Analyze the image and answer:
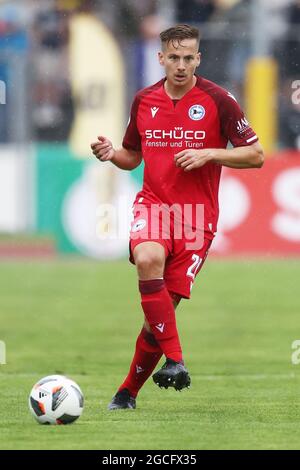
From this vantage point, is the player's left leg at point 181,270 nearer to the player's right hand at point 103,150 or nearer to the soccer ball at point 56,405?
the player's right hand at point 103,150

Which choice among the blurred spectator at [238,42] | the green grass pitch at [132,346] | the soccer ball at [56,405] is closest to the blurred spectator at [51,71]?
the green grass pitch at [132,346]

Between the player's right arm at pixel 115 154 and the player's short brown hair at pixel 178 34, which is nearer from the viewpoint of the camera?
the player's short brown hair at pixel 178 34

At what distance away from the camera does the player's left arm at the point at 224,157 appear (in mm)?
7959

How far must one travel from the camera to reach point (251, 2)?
19672 mm

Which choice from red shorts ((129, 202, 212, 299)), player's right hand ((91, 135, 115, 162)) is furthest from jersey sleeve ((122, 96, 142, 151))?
red shorts ((129, 202, 212, 299))

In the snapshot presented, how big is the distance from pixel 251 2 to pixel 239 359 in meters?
9.54

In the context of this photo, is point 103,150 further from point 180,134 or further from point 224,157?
point 224,157

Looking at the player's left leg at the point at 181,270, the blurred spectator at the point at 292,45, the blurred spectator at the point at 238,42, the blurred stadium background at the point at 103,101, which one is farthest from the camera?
the blurred spectator at the point at 292,45

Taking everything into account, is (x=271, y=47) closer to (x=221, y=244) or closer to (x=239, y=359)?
(x=221, y=244)

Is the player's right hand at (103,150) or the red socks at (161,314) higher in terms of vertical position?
the player's right hand at (103,150)

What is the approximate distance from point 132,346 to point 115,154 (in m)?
3.65

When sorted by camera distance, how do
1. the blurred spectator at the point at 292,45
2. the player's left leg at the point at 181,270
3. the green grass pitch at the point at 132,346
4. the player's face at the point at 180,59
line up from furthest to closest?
the blurred spectator at the point at 292,45, the player's left leg at the point at 181,270, the player's face at the point at 180,59, the green grass pitch at the point at 132,346

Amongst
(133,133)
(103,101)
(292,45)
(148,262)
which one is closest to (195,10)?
(292,45)

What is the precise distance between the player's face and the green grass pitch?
2.04 metres
